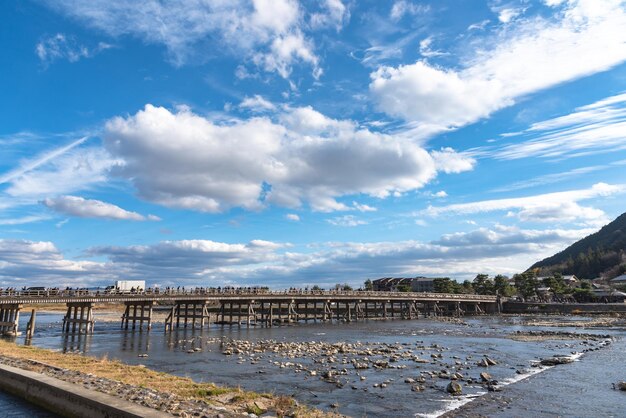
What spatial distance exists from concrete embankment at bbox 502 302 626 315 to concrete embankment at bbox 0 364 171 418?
9986 cm

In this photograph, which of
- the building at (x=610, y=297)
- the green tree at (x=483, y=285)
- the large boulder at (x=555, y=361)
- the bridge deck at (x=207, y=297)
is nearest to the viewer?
the large boulder at (x=555, y=361)

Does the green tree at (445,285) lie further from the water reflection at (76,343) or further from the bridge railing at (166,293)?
the water reflection at (76,343)

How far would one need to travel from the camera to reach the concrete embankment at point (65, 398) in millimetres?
10422

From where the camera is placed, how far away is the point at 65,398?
12602 mm

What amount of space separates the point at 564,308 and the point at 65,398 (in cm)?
10541

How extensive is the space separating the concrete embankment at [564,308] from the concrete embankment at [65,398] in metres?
99.9

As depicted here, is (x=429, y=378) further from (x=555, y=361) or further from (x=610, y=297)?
(x=610, y=297)

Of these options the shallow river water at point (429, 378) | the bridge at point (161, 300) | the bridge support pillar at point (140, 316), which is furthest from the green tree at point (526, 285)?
the bridge support pillar at point (140, 316)

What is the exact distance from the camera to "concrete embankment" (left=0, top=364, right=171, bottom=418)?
34.2 feet

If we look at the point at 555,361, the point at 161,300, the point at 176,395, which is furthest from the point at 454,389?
the point at 161,300

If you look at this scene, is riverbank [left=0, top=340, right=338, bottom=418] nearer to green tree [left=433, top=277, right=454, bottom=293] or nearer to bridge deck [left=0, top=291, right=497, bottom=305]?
bridge deck [left=0, top=291, right=497, bottom=305]

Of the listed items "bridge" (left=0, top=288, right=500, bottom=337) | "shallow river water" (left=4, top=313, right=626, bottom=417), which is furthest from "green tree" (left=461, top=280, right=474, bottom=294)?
"shallow river water" (left=4, top=313, right=626, bottom=417)

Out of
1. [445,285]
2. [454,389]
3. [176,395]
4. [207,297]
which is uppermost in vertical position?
[445,285]

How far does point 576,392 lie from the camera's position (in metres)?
19.5
